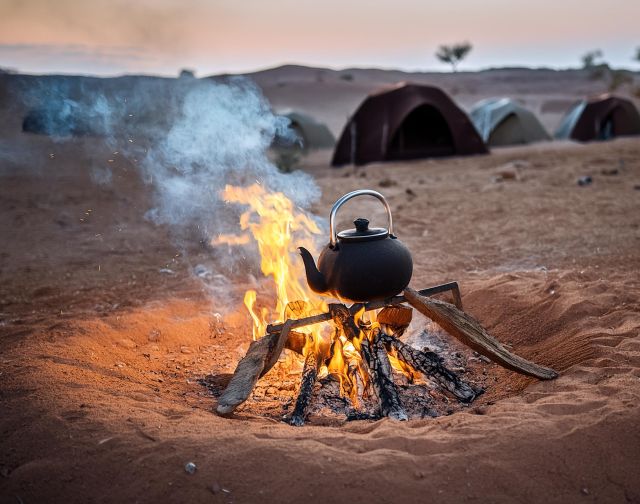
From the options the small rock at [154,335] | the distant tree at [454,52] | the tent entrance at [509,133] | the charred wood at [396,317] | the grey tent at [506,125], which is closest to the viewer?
the charred wood at [396,317]

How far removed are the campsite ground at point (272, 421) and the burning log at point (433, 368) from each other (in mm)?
125

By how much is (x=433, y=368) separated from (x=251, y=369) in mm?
1115

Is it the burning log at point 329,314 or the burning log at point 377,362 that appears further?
the burning log at point 329,314

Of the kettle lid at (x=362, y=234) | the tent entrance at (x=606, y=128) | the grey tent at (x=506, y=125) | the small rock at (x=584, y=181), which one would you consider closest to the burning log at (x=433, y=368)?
the kettle lid at (x=362, y=234)

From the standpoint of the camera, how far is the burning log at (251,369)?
2941 mm

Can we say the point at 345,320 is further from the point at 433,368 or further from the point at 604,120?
the point at 604,120

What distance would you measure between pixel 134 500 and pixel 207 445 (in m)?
0.38

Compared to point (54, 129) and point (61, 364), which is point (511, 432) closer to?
point (61, 364)

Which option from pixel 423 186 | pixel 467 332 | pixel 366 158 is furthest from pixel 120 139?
pixel 467 332

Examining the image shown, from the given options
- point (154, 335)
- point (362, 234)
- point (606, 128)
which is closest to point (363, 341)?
point (362, 234)

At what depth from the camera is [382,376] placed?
10.4 feet

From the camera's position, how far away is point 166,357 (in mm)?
4004

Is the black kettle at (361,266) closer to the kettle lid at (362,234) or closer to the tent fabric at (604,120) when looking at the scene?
the kettle lid at (362,234)

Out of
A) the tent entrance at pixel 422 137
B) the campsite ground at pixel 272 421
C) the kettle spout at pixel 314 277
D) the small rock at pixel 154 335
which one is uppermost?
the tent entrance at pixel 422 137
